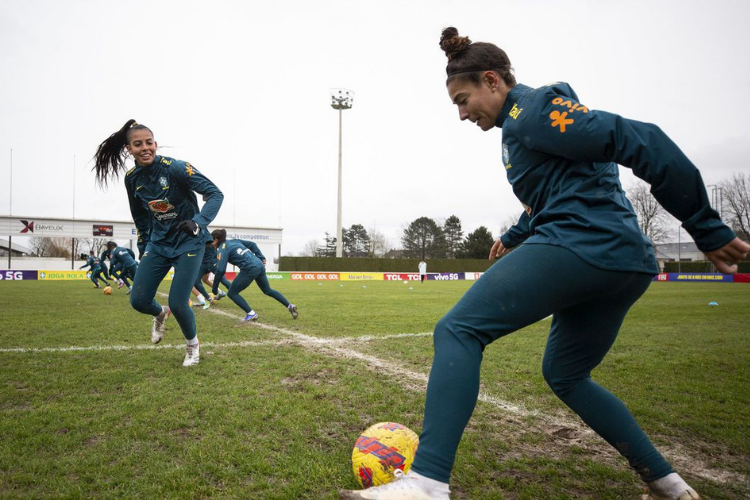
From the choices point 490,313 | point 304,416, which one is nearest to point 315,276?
point 304,416

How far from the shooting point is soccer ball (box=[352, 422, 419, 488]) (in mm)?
2205

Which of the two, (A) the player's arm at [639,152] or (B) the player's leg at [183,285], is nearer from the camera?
(A) the player's arm at [639,152]

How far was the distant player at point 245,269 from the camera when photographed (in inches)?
369

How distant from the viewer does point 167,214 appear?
16.5 feet

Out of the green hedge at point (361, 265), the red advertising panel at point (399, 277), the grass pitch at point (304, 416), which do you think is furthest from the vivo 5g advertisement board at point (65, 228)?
the grass pitch at point (304, 416)

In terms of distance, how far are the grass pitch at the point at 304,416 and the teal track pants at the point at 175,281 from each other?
0.55 m

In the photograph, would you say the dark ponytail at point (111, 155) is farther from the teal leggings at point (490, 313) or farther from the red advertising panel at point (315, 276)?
the red advertising panel at point (315, 276)

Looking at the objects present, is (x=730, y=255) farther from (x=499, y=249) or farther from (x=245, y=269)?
(x=245, y=269)

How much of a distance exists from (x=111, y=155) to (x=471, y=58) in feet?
15.8

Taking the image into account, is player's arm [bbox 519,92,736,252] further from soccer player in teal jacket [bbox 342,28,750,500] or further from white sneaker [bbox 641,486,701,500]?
white sneaker [bbox 641,486,701,500]

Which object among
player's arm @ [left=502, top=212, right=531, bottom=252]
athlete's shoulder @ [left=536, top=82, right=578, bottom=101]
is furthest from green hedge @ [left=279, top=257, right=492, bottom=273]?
athlete's shoulder @ [left=536, top=82, right=578, bottom=101]

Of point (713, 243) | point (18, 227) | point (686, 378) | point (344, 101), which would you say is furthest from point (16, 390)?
point (344, 101)

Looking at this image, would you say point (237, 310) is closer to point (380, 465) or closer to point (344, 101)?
point (380, 465)

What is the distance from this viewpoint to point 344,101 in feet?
170
